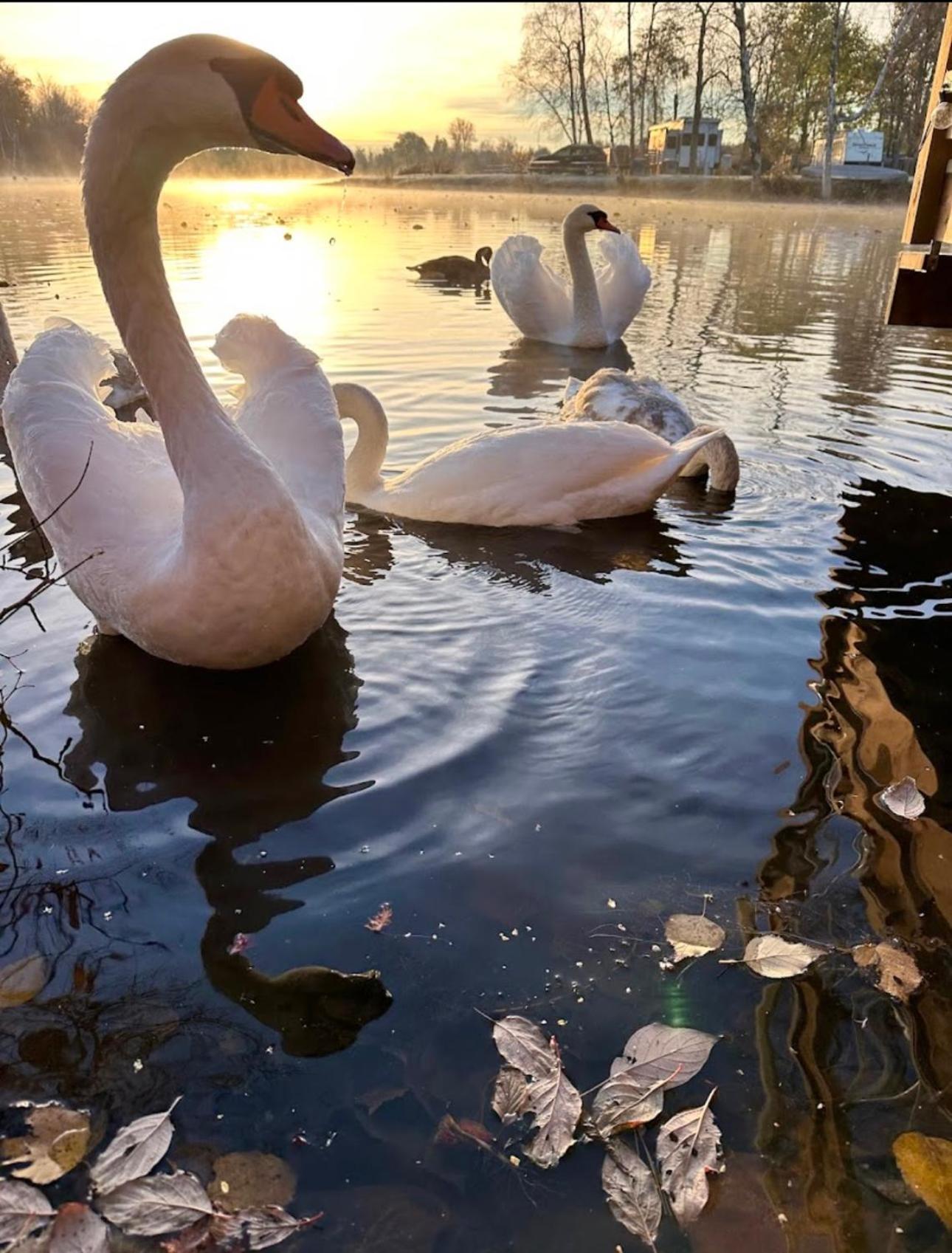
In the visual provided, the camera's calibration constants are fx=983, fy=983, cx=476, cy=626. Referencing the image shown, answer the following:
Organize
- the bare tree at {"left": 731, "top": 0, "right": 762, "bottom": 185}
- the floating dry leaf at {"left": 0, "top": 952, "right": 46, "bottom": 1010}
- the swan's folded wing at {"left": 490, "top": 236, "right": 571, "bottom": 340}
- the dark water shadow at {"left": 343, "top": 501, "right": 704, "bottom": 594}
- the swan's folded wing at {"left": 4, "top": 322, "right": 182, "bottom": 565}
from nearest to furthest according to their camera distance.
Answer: the floating dry leaf at {"left": 0, "top": 952, "right": 46, "bottom": 1010}, the swan's folded wing at {"left": 4, "top": 322, "right": 182, "bottom": 565}, the dark water shadow at {"left": 343, "top": 501, "right": 704, "bottom": 594}, the swan's folded wing at {"left": 490, "top": 236, "right": 571, "bottom": 340}, the bare tree at {"left": 731, "top": 0, "right": 762, "bottom": 185}

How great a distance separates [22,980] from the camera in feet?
8.61

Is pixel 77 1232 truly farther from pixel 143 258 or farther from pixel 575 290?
pixel 575 290

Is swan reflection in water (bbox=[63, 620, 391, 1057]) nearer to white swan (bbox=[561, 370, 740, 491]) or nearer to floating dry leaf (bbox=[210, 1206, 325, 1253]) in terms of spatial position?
floating dry leaf (bbox=[210, 1206, 325, 1253])

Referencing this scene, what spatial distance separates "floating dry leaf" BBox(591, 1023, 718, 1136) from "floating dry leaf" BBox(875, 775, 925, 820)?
128 cm

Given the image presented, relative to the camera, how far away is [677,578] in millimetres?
5418

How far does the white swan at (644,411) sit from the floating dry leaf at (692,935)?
4411 millimetres

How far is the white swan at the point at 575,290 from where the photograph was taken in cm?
1284

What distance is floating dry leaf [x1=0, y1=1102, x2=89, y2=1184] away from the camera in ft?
6.87

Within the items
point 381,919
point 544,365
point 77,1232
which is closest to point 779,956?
point 381,919

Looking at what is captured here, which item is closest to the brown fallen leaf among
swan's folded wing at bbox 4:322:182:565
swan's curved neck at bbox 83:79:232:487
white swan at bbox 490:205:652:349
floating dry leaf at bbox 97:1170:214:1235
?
floating dry leaf at bbox 97:1170:214:1235

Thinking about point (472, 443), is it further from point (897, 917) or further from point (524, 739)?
point (897, 917)

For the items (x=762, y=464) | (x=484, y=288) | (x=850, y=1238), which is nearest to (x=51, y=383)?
(x=850, y=1238)

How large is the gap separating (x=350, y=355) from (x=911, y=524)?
7.14m

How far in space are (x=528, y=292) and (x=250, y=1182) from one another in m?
12.3
